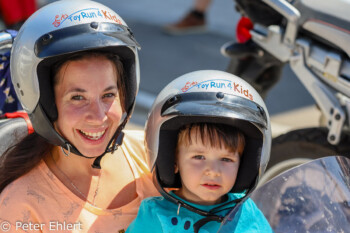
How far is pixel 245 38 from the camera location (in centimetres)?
374

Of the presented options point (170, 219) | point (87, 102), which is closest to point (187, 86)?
point (87, 102)

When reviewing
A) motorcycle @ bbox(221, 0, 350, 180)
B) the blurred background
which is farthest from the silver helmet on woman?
the blurred background

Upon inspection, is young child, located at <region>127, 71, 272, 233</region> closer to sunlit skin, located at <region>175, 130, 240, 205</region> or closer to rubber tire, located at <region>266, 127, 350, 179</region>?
sunlit skin, located at <region>175, 130, 240, 205</region>

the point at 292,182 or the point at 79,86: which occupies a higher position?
the point at 79,86

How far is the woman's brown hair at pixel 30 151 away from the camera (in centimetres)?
230

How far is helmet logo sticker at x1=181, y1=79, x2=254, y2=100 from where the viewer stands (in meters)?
2.24

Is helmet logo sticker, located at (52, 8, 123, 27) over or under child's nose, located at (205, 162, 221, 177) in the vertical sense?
over

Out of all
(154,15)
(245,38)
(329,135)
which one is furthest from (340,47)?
(154,15)

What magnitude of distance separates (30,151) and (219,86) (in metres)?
0.74

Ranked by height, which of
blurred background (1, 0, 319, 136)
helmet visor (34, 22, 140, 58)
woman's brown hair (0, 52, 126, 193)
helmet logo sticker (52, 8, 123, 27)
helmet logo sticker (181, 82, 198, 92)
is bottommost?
blurred background (1, 0, 319, 136)

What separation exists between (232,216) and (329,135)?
1343 millimetres

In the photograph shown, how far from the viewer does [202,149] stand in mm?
2256

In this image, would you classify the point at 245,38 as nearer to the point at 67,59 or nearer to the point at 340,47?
the point at 340,47

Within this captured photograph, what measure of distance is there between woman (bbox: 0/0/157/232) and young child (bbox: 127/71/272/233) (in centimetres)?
15
